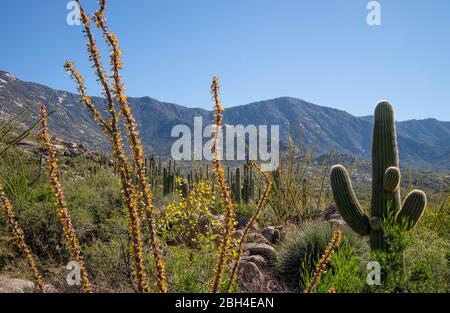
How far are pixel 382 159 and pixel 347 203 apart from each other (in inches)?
32.3

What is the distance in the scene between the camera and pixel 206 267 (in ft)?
→ 16.8

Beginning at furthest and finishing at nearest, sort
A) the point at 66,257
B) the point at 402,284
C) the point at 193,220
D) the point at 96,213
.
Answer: the point at 96,213 < the point at 193,220 < the point at 66,257 < the point at 402,284

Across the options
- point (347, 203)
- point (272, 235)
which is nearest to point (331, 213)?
point (272, 235)

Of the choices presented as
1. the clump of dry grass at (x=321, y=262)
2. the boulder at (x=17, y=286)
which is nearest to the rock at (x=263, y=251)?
the boulder at (x=17, y=286)

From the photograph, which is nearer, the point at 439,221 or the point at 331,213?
the point at 439,221

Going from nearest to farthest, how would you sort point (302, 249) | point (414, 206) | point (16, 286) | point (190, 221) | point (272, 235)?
point (16, 286)
point (414, 206)
point (302, 249)
point (190, 221)
point (272, 235)

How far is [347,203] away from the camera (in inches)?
235

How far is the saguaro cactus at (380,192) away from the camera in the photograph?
5.50m

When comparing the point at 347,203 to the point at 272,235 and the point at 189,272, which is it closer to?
the point at 272,235

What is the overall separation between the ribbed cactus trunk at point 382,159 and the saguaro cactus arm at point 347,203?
0.21 meters
